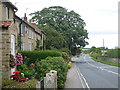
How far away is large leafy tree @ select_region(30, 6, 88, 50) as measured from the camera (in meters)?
52.2

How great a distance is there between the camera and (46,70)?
1110cm

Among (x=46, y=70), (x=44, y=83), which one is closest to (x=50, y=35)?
(x=46, y=70)

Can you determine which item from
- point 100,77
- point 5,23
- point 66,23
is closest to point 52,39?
point 66,23

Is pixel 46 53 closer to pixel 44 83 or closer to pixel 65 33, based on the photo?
pixel 44 83

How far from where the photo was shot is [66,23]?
53.4 m

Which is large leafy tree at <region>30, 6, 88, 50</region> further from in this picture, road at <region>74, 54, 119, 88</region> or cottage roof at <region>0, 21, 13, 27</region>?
cottage roof at <region>0, 21, 13, 27</region>

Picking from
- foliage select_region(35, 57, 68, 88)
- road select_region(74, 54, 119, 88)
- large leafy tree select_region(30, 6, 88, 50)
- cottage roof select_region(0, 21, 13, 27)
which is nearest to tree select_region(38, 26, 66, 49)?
large leafy tree select_region(30, 6, 88, 50)

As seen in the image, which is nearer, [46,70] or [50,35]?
[46,70]

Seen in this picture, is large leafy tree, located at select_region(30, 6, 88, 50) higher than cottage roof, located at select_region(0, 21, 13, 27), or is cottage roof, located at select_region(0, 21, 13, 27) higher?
large leafy tree, located at select_region(30, 6, 88, 50)

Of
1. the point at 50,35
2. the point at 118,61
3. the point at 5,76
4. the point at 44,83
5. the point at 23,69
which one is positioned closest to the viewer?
the point at 44,83

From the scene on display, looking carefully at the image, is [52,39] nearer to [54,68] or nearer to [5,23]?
[54,68]

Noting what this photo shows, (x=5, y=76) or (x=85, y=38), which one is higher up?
(x=85, y=38)

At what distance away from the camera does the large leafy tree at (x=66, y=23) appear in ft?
171

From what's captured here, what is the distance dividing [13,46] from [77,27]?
41086 mm
